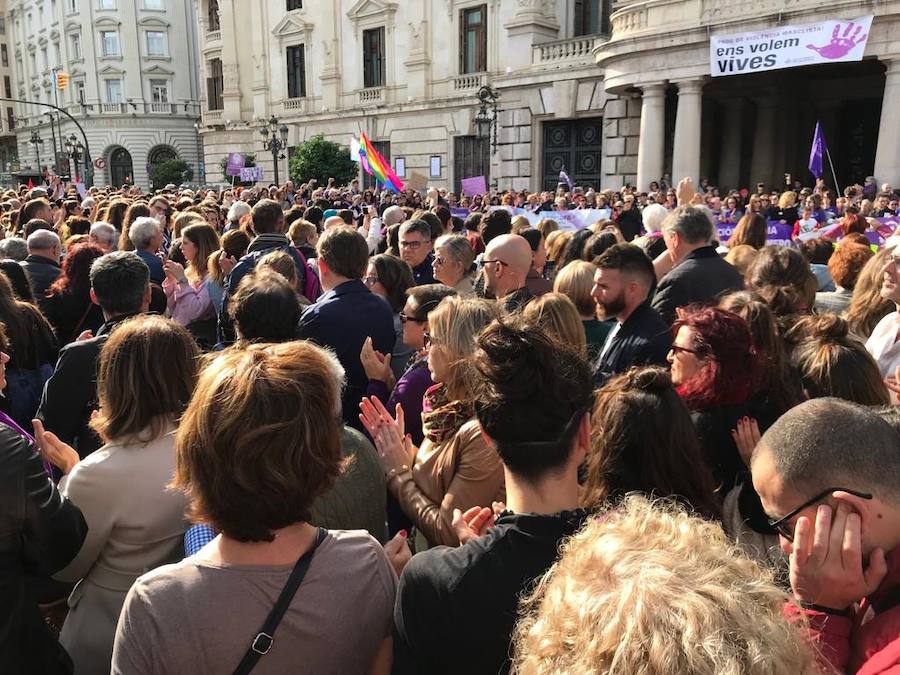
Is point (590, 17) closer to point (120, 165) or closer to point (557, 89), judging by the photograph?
point (557, 89)

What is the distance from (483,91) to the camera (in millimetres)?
22984

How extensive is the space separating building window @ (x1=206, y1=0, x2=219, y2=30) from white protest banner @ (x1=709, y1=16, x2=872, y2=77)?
30.9 meters

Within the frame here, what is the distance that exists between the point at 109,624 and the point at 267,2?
36.5 metres

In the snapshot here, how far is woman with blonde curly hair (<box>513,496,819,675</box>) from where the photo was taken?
88cm

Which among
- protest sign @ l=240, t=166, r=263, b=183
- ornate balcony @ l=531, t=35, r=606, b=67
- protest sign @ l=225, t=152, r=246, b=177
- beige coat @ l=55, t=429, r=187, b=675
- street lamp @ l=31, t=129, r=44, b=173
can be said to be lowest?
beige coat @ l=55, t=429, r=187, b=675

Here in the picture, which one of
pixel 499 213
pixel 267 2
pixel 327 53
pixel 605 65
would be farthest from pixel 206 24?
pixel 499 213

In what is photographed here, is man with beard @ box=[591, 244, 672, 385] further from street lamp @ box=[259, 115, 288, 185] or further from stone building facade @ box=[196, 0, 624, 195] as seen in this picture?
street lamp @ box=[259, 115, 288, 185]

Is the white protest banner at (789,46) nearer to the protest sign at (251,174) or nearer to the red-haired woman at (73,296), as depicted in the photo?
the red-haired woman at (73,296)

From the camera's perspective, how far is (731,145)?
69.6ft

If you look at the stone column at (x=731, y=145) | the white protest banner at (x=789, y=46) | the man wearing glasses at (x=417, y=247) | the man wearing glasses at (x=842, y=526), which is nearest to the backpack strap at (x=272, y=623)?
the man wearing glasses at (x=842, y=526)

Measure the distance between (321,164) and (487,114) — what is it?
7.99 meters

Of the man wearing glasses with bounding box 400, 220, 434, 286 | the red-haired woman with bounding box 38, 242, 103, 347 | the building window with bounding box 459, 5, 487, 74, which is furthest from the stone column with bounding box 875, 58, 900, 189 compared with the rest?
the red-haired woman with bounding box 38, 242, 103, 347

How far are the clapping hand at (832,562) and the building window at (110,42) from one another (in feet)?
204

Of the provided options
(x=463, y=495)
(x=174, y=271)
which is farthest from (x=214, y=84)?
(x=463, y=495)
